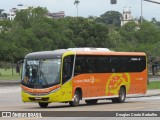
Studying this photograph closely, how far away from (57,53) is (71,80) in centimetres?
162

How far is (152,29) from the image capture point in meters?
141

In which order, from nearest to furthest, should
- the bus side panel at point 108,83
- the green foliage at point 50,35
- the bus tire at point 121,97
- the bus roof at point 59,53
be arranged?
the bus roof at point 59,53 < the bus side panel at point 108,83 < the bus tire at point 121,97 < the green foliage at point 50,35

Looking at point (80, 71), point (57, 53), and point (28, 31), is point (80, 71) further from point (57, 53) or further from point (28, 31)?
point (28, 31)

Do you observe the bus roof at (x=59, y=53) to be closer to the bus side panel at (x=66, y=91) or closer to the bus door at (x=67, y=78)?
the bus door at (x=67, y=78)

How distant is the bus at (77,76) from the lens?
2995cm

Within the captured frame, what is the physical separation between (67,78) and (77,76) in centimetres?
102

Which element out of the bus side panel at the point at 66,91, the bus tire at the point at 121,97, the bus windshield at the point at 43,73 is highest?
the bus windshield at the point at 43,73

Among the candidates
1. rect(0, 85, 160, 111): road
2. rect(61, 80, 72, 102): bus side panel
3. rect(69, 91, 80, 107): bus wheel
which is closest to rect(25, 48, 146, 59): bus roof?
rect(61, 80, 72, 102): bus side panel

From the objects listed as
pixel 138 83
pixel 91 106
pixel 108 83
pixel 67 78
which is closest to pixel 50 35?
pixel 138 83

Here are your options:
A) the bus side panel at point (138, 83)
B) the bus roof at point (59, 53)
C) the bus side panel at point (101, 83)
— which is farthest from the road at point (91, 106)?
the bus roof at point (59, 53)

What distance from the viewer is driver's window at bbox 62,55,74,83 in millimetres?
30406

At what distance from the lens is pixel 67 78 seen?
1203 inches

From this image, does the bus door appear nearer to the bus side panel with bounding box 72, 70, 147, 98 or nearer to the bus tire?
the bus side panel with bounding box 72, 70, 147, 98

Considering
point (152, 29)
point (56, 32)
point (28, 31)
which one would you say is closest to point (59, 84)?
point (28, 31)
